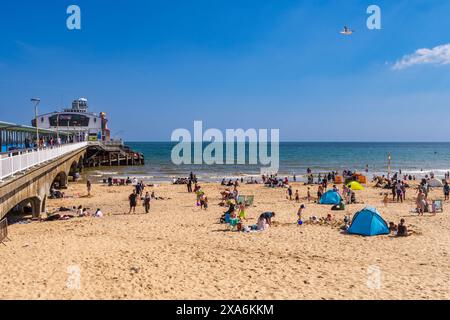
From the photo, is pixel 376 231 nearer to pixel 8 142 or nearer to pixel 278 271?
pixel 278 271

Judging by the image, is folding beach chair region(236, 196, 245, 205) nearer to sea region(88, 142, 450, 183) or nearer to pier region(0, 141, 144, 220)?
pier region(0, 141, 144, 220)

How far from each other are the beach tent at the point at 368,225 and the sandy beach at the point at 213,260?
409 millimetres

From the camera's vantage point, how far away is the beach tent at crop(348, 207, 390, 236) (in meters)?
14.4

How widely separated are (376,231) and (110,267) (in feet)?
30.9

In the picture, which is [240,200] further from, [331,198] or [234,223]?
[234,223]

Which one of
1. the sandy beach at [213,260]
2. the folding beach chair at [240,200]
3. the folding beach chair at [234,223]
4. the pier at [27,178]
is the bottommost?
the sandy beach at [213,260]

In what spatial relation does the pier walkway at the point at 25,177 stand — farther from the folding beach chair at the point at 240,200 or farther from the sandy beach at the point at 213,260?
the folding beach chair at the point at 240,200

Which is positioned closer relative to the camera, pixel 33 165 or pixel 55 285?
pixel 55 285

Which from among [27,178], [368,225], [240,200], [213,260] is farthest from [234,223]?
[27,178]

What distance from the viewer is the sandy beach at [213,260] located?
8.91 metres

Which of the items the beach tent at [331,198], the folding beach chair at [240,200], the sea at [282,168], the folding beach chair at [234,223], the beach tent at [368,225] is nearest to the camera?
the beach tent at [368,225]

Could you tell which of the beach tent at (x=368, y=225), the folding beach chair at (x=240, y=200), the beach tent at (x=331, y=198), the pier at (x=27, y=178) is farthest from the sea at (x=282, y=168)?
the beach tent at (x=368, y=225)
